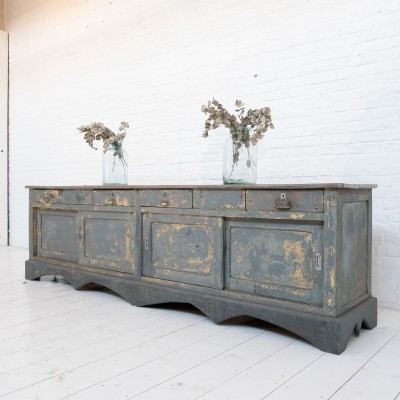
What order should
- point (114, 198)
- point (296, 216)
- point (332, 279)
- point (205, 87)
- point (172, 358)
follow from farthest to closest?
point (205, 87) < point (114, 198) < point (296, 216) < point (332, 279) < point (172, 358)

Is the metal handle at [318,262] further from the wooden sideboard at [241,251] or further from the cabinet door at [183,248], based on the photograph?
the cabinet door at [183,248]

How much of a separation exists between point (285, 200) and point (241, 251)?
44cm

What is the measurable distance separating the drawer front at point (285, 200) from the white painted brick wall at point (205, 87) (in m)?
0.96

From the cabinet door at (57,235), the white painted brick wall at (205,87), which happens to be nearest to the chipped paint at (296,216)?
the white painted brick wall at (205,87)

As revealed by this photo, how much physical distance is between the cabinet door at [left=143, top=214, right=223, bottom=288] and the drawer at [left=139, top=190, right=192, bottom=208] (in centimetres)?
8

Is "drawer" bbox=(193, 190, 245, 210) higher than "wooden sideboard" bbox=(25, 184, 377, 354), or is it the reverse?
"drawer" bbox=(193, 190, 245, 210)

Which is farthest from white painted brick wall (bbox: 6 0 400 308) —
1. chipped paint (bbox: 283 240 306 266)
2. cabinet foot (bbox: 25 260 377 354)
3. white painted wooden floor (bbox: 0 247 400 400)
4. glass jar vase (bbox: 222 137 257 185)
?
white painted wooden floor (bbox: 0 247 400 400)

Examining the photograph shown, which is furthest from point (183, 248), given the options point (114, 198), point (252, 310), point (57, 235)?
point (57, 235)

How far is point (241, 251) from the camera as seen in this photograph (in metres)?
2.56

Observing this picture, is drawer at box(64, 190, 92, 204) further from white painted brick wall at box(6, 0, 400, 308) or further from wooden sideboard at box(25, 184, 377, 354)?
white painted brick wall at box(6, 0, 400, 308)

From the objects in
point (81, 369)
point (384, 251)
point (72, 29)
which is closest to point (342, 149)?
point (384, 251)

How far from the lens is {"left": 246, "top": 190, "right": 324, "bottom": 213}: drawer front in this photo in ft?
7.42

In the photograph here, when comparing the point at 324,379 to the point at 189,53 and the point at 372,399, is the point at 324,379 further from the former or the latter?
the point at 189,53

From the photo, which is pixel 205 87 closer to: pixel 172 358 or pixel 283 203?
pixel 283 203
